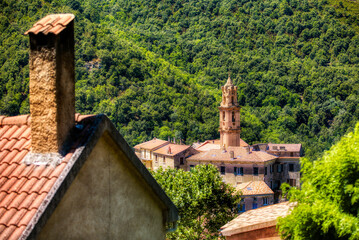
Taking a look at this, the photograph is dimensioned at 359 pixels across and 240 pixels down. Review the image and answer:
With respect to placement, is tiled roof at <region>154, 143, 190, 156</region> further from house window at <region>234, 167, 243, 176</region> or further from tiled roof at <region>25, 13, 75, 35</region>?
tiled roof at <region>25, 13, 75, 35</region>

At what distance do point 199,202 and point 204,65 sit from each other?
124423 mm

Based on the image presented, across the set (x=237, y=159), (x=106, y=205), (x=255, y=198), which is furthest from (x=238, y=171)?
(x=106, y=205)

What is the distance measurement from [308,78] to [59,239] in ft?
458

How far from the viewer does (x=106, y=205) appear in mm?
5297

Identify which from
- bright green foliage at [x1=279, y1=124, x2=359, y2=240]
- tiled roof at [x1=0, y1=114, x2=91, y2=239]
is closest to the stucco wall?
tiled roof at [x1=0, y1=114, x2=91, y2=239]

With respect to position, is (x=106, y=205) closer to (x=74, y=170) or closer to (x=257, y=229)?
(x=74, y=170)

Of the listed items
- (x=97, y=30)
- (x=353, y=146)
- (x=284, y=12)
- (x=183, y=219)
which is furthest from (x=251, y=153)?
(x=284, y=12)

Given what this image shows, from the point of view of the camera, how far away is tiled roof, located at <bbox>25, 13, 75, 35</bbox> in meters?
4.60

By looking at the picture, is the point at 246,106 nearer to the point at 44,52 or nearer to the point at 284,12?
the point at 284,12

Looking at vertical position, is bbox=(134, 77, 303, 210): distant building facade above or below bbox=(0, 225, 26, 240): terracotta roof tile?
below

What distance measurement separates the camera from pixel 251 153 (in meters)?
66.6

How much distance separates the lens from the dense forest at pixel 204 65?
10444cm

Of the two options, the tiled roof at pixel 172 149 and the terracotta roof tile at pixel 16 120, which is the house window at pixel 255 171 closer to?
the tiled roof at pixel 172 149

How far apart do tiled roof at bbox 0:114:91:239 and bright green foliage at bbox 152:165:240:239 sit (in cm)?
2488
